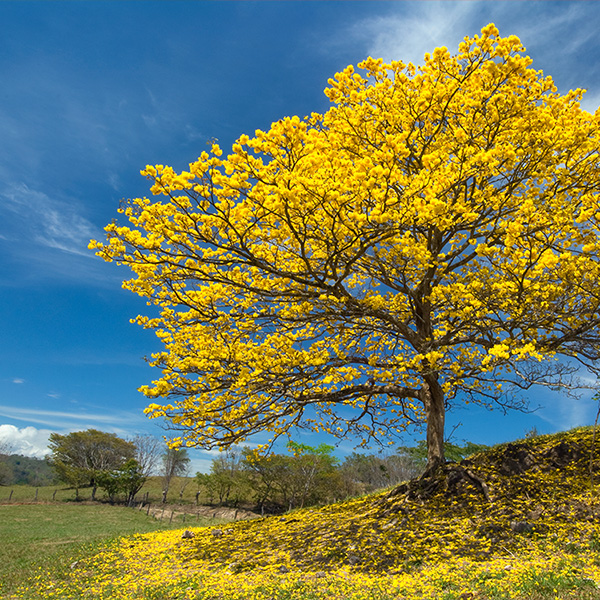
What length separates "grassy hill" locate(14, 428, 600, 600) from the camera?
5.05 m

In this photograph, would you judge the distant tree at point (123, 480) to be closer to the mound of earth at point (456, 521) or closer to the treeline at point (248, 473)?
the treeline at point (248, 473)

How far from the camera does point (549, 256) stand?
19.2 feet

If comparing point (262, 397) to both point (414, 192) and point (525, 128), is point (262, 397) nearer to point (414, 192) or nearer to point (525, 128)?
point (414, 192)

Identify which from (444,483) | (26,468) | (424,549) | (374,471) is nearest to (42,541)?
(444,483)

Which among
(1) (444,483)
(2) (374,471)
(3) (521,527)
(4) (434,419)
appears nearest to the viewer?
(3) (521,527)

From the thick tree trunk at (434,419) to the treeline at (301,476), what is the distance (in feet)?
58.6

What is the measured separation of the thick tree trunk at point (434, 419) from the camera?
9555mm

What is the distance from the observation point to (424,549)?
6.48 metres

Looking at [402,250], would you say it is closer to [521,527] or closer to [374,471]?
[521,527]

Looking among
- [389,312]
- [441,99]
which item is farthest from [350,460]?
[441,99]

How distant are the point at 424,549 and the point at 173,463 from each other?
41212 mm

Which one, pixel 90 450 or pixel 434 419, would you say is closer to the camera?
pixel 434 419

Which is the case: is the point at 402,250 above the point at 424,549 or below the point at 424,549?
above

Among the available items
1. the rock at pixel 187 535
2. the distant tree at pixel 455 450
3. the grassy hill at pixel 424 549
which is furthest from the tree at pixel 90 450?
the grassy hill at pixel 424 549
